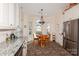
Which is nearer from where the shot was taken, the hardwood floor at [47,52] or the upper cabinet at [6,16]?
the upper cabinet at [6,16]

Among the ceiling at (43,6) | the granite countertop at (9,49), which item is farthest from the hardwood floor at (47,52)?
the granite countertop at (9,49)

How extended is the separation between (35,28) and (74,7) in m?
5.17

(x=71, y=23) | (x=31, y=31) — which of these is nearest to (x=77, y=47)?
(x=71, y=23)

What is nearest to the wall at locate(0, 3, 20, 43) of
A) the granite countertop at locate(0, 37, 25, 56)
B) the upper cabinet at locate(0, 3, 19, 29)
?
the upper cabinet at locate(0, 3, 19, 29)

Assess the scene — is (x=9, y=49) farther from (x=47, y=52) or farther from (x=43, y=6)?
(x=43, y=6)

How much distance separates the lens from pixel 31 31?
30.1 feet

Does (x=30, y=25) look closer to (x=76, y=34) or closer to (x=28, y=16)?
(x=28, y=16)

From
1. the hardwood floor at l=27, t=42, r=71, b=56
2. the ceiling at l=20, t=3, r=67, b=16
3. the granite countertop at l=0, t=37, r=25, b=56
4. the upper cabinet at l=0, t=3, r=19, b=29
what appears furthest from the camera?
the ceiling at l=20, t=3, r=67, b=16

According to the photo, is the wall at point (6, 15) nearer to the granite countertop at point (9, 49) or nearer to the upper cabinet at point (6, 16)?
the upper cabinet at point (6, 16)

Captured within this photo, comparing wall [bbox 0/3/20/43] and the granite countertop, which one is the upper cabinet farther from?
the granite countertop

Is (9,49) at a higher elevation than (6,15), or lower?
lower

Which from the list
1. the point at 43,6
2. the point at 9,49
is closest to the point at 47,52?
the point at 43,6

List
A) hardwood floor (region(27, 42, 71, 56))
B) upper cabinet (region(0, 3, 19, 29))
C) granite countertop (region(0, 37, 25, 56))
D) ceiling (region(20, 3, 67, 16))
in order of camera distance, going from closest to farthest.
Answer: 1. granite countertop (region(0, 37, 25, 56))
2. upper cabinet (region(0, 3, 19, 29))
3. hardwood floor (region(27, 42, 71, 56))
4. ceiling (region(20, 3, 67, 16))

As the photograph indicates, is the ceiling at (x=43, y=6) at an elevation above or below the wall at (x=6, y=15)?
above
